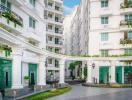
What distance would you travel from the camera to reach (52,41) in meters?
71.9

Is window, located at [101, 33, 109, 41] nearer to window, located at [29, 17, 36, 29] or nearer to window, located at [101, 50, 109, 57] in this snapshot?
window, located at [101, 50, 109, 57]

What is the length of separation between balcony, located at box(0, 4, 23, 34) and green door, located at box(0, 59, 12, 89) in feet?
12.8

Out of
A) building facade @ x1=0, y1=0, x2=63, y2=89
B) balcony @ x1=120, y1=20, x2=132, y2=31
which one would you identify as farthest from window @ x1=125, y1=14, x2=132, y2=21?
building facade @ x1=0, y1=0, x2=63, y2=89

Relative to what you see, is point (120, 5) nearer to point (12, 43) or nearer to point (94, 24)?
point (94, 24)

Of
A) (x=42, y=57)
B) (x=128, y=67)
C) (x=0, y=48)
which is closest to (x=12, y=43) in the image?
(x=0, y=48)

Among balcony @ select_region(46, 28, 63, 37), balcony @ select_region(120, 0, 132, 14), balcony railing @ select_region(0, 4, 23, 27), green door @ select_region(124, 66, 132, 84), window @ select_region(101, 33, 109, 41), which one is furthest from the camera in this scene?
balcony @ select_region(46, 28, 63, 37)

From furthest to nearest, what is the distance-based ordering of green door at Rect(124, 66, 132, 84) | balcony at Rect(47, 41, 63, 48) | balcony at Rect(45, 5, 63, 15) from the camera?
balcony at Rect(45, 5, 63, 15) → balcony at Rect(47, 41, 63, 48) → green door at Rect(124, 66, 132, 84)

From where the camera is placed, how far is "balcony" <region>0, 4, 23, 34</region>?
2708cm

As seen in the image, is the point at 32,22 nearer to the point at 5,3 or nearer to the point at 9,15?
the point at 5,3

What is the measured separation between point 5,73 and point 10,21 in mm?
6835

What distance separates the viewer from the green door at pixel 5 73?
3256 cm

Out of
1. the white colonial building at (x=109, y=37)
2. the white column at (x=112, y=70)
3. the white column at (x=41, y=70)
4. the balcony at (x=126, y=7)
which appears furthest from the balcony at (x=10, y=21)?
the balcony at (x=126, y=7)

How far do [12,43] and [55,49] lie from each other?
48724 mm

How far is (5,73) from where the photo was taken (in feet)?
110
